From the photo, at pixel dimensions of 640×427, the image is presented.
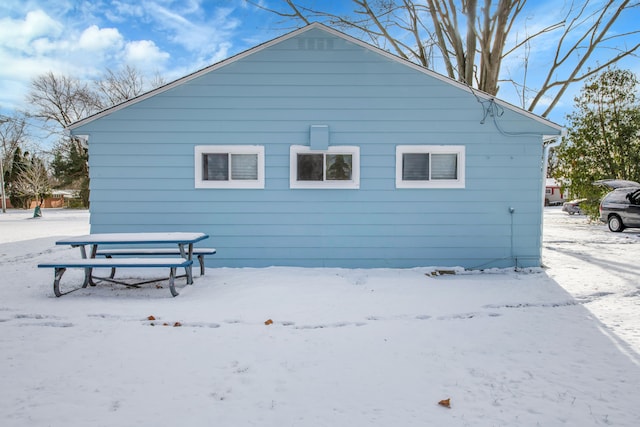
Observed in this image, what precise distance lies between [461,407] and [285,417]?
1185 mm

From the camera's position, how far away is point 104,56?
30312 mm

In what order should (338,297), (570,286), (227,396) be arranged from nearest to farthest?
(227,396) < (338,297) < (570,286)

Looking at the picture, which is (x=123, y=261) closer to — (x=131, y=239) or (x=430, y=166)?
(x=131, y=239)

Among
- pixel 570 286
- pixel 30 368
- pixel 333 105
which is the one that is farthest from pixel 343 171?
pixel 30 368

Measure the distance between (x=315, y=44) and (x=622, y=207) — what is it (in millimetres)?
13678

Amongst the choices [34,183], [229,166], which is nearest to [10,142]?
[34,183]

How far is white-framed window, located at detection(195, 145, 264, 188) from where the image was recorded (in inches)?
269

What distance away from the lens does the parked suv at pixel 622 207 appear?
44.0 feet

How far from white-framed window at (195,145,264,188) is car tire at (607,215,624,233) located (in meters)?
14.3

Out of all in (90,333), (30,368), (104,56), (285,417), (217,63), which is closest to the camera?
(285,417)

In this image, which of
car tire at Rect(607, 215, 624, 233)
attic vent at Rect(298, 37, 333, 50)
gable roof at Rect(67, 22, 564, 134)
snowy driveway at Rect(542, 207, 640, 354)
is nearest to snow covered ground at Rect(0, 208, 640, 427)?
snowy driveway at Rect(542, 207, 640, 354)

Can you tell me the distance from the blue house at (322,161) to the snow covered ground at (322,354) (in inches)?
47.6

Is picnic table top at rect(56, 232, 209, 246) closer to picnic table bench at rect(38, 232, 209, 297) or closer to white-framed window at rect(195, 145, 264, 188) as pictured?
picnic table bench at rect(38, 232, 209, 297)

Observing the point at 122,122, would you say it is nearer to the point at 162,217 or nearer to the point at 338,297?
the point at 162,217
